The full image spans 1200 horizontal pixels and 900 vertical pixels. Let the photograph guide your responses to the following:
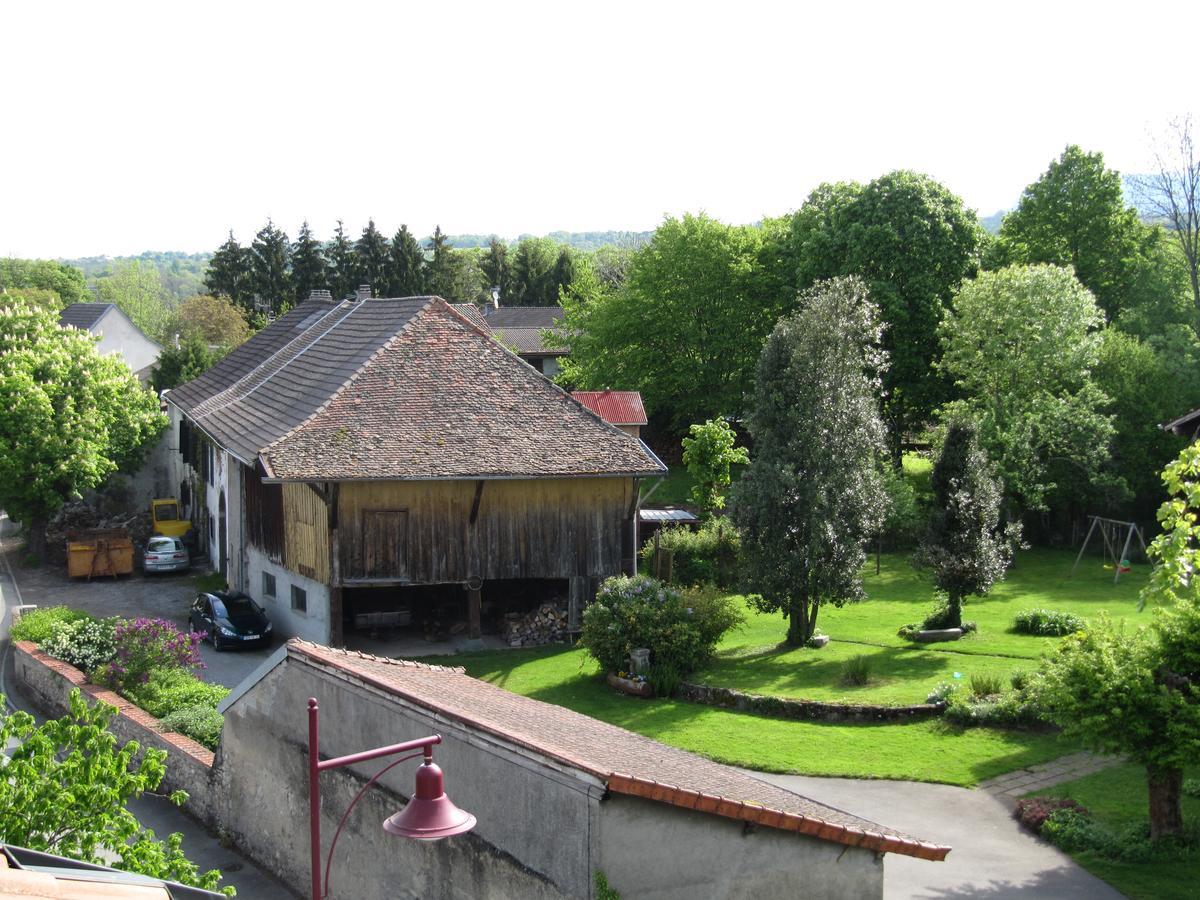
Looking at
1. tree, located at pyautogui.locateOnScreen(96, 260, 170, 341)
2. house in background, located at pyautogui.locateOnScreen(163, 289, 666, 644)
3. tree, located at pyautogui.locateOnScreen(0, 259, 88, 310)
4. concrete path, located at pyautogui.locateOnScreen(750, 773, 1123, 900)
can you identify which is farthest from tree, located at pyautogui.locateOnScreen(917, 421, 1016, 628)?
tree, located at pyautogui.locateOnScreen(96, 260, 170, 341)

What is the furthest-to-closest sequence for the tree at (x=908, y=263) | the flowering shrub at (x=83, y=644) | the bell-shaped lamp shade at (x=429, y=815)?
1. the tree at (x=908, y=263)
2. the flowering shrub at (x=83, y=644)
3. the bell-shaped lamp shade at (x=429, y=815)

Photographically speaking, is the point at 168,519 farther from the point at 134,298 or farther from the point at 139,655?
the point at 134,298

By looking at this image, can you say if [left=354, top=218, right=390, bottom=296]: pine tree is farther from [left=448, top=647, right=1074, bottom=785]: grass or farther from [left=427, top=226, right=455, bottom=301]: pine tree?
[left=448, top=647, right=1074, bottom=785]: grass

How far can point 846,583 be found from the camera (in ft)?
92.3

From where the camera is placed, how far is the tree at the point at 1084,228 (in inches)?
2021

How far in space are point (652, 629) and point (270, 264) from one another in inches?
2747

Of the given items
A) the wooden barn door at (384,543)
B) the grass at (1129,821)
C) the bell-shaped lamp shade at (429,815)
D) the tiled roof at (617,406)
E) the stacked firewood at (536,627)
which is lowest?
the stacked firewood at (536,627)

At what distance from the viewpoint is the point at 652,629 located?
2636 centimetres


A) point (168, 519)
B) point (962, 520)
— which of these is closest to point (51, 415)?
point (168, 519)

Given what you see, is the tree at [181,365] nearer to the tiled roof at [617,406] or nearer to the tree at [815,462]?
the tiled roof at [617,406]

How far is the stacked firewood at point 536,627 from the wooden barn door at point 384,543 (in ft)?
10.2

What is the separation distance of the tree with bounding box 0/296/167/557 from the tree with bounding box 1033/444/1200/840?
30.9 m

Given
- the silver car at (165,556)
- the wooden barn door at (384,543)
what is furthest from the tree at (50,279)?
the wooden barn door at (384,543)

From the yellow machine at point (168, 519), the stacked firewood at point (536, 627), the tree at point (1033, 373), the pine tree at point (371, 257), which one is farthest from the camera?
the pine tree at point (371, 257)
